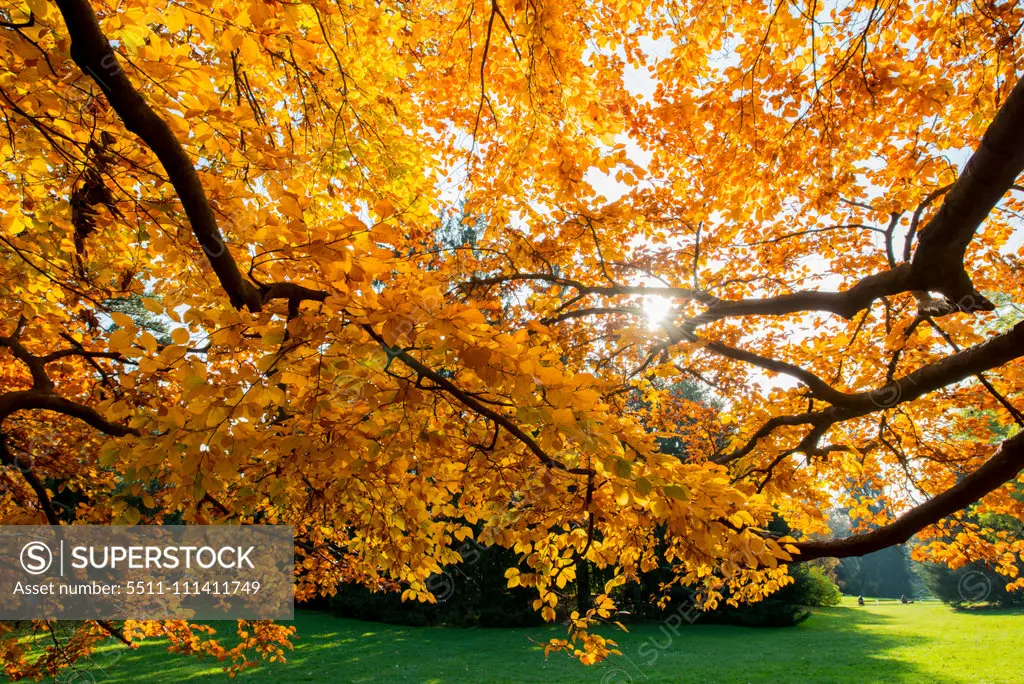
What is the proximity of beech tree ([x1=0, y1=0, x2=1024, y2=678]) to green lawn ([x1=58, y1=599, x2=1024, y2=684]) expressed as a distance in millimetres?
6050

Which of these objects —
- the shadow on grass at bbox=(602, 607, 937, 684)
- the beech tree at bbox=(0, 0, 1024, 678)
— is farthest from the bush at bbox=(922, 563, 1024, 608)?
the beech tree at bbox=(0, 0, 1024, 678)

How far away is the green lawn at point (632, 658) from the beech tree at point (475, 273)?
605cm

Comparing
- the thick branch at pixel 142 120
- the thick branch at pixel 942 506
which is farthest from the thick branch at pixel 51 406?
the thick branch at pixel 942 506

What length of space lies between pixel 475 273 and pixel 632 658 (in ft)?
39.0

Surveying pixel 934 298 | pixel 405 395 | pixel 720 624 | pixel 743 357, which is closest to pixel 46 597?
pixel 405 395

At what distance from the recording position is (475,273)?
249 inches

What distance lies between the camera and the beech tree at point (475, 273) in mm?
1783

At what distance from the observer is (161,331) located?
20.7 ft

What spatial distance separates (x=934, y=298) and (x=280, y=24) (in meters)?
5.13

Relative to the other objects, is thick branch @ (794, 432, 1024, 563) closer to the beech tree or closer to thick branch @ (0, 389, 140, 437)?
the beech tree

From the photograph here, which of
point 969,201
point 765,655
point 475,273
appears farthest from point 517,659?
point 969,201

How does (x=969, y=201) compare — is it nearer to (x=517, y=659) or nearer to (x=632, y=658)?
(x=632, y=658)

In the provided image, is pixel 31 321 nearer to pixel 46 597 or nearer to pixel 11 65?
pixel 11 65

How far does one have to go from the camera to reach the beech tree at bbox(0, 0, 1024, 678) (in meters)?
1.78
